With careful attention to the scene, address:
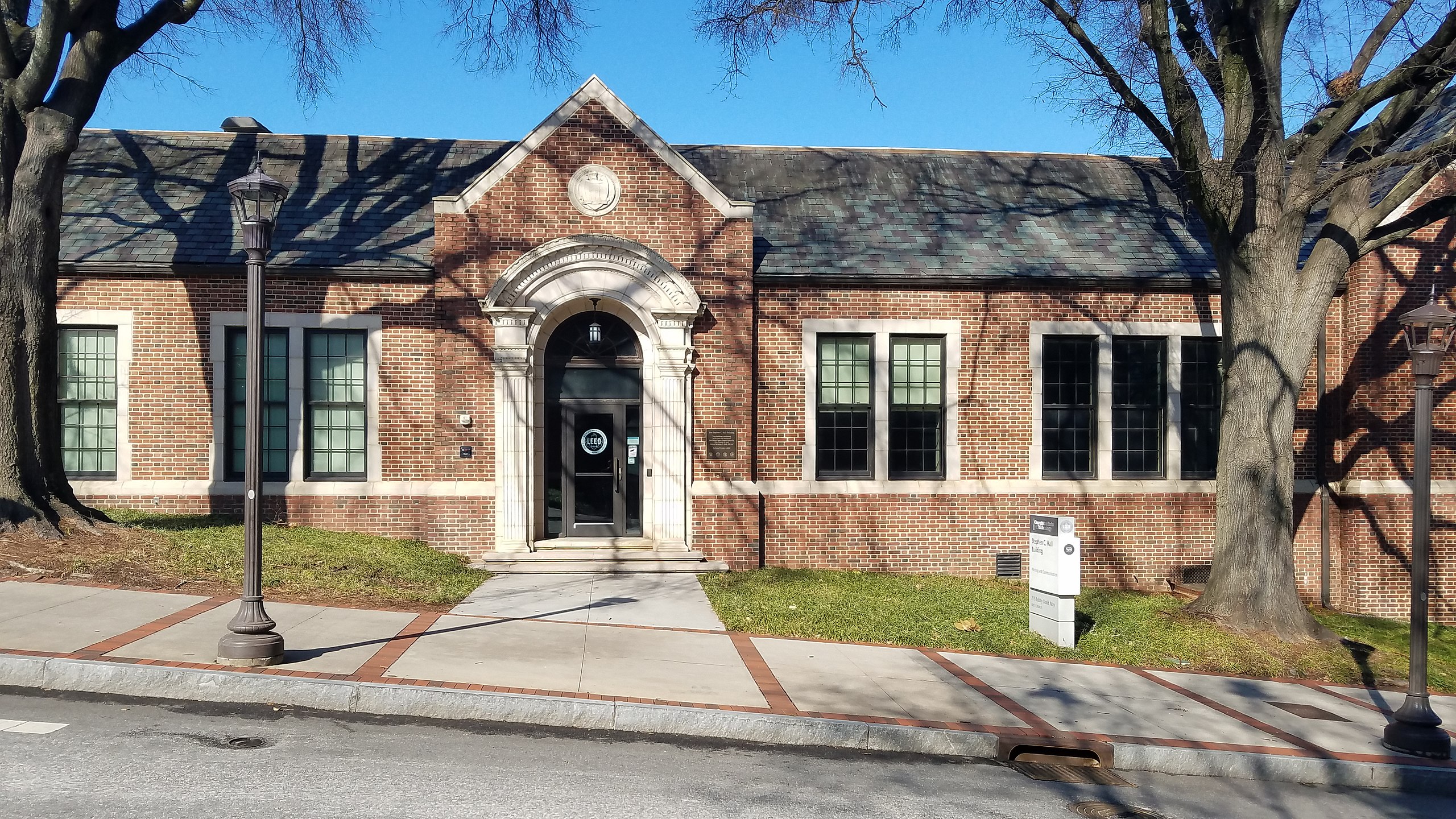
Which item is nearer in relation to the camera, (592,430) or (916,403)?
(592,430)

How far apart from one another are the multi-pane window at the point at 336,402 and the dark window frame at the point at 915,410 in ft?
25.3

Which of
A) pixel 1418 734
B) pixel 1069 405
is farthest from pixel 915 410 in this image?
pixel 1418 734

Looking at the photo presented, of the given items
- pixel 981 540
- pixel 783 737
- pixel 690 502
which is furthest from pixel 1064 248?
pixel 783 737

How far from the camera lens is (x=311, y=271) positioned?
14.5m

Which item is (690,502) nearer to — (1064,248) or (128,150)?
(1064,248)

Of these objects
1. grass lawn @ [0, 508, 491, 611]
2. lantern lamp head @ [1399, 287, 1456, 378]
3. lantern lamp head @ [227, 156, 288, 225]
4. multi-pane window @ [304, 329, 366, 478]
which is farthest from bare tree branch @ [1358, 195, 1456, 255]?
multi-pane window @ [304, 329, 366, 478]

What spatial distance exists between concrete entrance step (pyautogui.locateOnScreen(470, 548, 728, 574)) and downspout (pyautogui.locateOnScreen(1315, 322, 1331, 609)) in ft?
30.8

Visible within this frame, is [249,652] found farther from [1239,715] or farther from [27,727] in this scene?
[1239,715]

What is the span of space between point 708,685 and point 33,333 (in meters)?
9.51

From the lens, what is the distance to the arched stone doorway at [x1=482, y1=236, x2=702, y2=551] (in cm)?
1403

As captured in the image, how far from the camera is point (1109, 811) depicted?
6332 mm

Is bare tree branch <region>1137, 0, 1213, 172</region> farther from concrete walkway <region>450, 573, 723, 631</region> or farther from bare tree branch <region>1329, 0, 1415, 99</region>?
concrete walkway <region>450, 573, 723, 631</region>

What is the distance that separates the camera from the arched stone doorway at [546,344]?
1403 centimetres

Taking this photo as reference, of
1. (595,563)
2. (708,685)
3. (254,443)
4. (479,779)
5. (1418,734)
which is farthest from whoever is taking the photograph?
(595,563)
